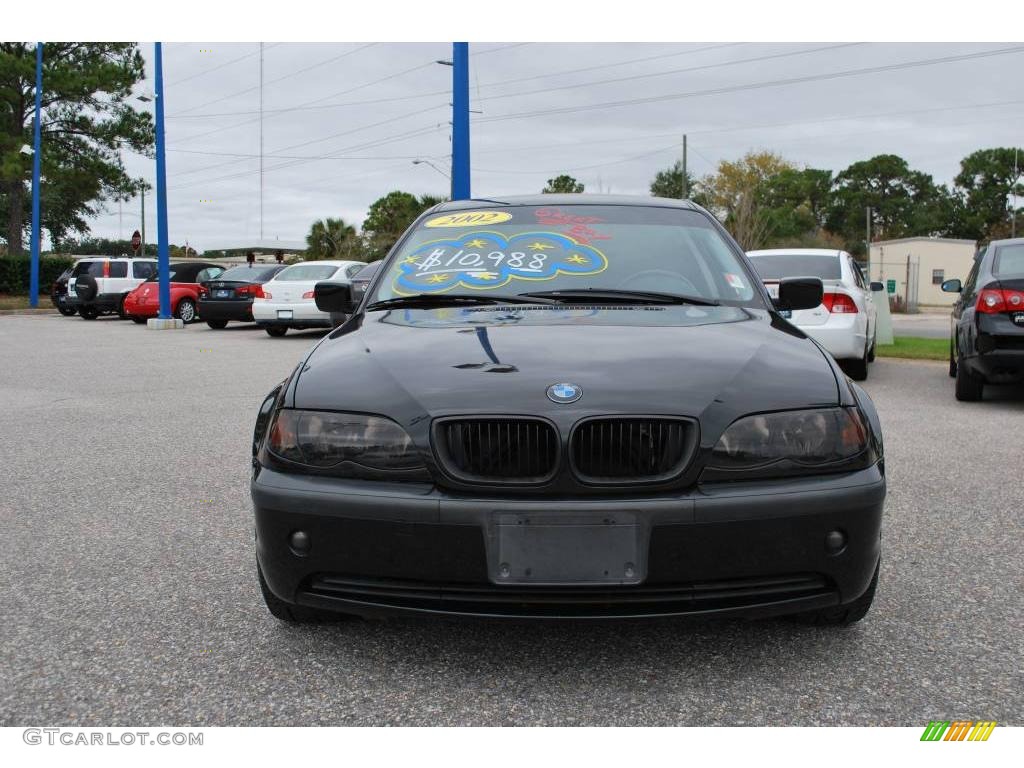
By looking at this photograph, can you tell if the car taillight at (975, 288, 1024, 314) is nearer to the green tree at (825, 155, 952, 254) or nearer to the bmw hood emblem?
the bmw hood emblem

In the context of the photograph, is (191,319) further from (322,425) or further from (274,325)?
(322,425)

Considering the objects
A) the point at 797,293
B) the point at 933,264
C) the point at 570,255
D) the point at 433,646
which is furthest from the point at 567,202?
the point at 933,264

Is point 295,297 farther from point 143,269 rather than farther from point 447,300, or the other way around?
point 447,300

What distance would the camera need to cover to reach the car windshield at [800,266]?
10312 millimetres

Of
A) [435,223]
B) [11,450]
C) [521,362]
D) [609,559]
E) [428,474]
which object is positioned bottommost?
[11,450]

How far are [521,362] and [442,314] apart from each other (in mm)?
733

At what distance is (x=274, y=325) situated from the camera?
58.0 ft

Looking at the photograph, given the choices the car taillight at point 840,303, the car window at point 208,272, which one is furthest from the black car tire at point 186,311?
the car taillight at point 840,303

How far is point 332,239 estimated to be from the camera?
2088 inches

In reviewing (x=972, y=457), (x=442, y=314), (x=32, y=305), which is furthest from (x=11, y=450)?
(x=32, y=305)

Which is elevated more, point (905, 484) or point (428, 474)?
point (428, 474)

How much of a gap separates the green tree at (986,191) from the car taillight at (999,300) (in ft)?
278

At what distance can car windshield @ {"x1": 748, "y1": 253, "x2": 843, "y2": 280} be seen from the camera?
33.8 feet

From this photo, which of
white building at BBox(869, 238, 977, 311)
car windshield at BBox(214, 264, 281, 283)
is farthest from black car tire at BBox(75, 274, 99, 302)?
white building at BBox(869, 238, 977, 311)
